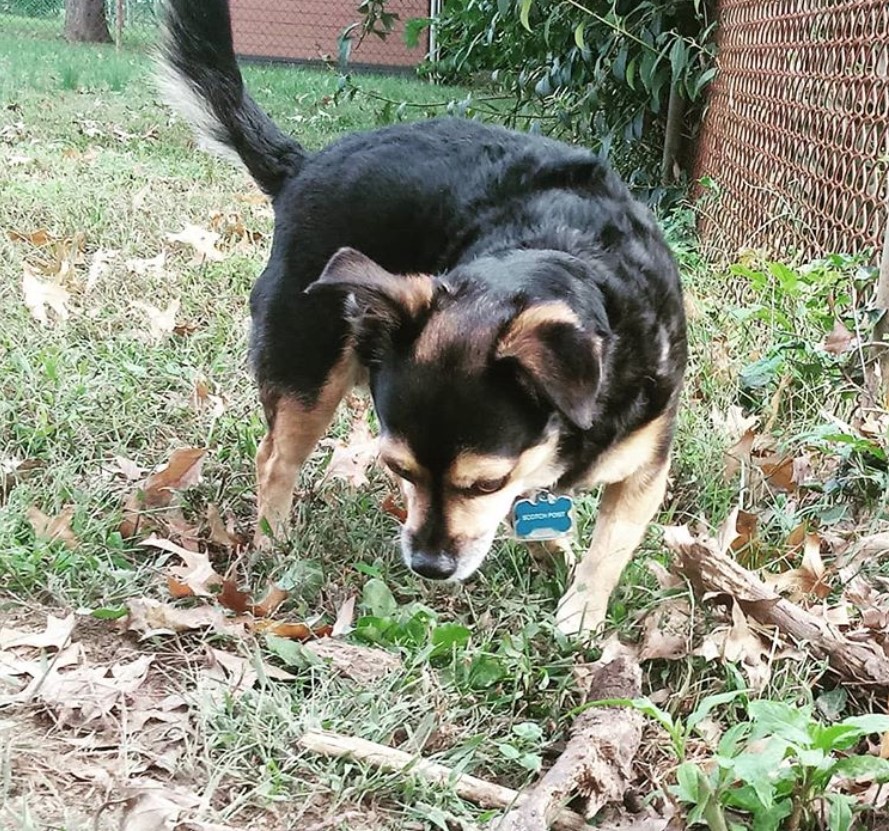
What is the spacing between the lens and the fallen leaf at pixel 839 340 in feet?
10.8

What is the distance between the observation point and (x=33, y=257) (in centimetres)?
456

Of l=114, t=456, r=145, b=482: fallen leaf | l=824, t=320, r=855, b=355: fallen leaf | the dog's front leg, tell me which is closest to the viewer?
the dog's front leg

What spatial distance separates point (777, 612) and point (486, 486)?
0.67 meters

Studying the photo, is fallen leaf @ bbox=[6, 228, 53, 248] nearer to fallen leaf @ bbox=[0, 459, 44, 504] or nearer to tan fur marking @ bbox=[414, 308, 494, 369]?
fallen leaf @ bbox=[0, 459, 44, 504]

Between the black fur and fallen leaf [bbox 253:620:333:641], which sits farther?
fallen leaf [bbox 253:620:333:641]

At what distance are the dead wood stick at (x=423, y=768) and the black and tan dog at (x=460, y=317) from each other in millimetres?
468

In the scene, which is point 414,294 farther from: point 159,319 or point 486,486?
point 159,319

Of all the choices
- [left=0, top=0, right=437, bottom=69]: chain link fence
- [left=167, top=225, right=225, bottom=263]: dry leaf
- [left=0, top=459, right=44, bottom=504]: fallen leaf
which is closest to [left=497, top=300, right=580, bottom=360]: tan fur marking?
[left=0, top=459, right=44, bottom=504]: fallen leaf

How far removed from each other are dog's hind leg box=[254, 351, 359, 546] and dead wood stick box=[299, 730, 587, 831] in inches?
36.4

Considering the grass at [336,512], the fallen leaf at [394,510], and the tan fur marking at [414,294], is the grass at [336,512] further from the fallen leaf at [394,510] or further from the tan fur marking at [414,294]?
the tan fur marking at [414,294]

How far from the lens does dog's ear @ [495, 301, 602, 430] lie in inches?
74.9

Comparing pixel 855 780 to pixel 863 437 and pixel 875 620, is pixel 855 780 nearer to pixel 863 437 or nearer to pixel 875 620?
pixel 875 620

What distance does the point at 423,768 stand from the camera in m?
1.84

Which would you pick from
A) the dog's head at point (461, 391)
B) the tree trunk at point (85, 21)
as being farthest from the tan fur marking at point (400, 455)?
the tree trunk at point (85, 21)
